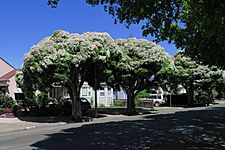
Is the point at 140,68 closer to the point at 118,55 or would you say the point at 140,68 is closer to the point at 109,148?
the point at 118,55

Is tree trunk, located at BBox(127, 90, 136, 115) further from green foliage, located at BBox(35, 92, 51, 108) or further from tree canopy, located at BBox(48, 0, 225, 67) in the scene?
tree canopy, located at BBox(48, 0, 225, 67)

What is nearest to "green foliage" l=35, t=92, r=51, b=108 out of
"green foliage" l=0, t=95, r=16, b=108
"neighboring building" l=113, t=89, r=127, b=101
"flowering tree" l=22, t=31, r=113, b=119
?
"green foliage" l=0, t=95, r=16, b=108

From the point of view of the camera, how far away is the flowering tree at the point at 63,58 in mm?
23438

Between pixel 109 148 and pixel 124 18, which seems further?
pixel 109 148

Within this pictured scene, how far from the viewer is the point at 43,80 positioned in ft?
80.4

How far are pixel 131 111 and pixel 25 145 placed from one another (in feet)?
71.7

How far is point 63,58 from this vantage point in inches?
923

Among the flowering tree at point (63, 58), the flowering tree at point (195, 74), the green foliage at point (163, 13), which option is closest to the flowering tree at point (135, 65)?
the flowering tree at point (63, 58)

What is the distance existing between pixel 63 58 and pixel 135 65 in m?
9.35

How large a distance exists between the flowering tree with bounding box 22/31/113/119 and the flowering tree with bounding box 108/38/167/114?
4272 mm

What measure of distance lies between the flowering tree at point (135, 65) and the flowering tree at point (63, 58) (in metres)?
4.27

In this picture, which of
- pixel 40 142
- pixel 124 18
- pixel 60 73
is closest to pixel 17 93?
pixel 60 73

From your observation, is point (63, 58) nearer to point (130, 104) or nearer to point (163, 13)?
point (130, 104)

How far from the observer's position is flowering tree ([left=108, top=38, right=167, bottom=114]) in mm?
30859
